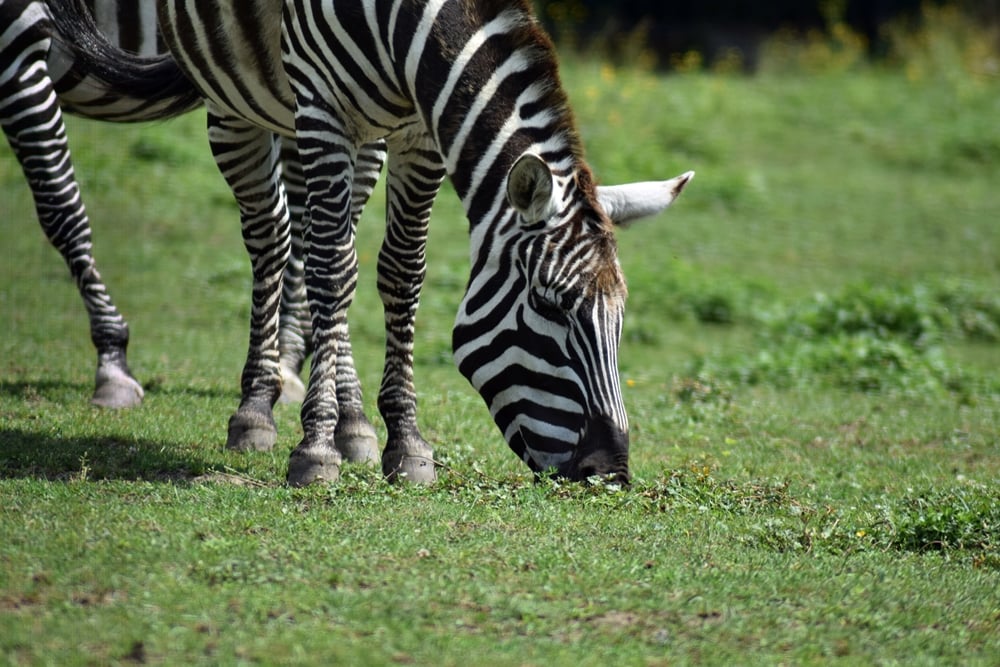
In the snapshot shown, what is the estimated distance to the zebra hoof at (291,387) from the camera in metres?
7.91

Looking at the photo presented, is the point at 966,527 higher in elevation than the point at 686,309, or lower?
higher

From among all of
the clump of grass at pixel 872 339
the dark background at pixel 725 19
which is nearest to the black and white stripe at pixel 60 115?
the clump of grass at pixel 872 339

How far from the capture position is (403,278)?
6.16 meters

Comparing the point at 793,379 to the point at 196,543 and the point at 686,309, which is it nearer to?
the point at 686,309

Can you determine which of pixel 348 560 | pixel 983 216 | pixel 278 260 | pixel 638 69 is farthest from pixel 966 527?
pixel 638 69

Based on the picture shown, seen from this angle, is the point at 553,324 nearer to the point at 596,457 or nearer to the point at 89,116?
the point at 596,457

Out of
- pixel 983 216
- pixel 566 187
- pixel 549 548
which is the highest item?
pixel 566 187

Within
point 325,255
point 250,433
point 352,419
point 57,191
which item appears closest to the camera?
point 325,255

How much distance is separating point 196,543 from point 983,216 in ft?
45.5

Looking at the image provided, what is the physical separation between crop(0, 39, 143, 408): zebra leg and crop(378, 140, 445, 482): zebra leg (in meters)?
2.15

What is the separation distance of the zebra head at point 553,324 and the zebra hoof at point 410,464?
65cm

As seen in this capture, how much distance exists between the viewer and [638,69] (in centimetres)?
2175

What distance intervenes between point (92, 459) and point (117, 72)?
8.42 feet

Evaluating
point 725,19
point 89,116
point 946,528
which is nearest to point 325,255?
point 946,528
